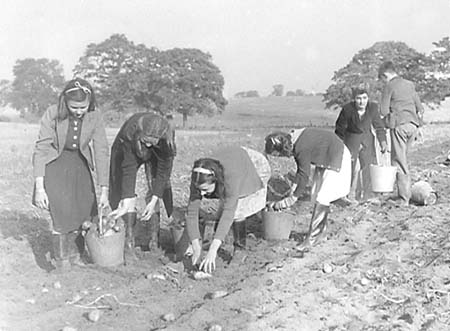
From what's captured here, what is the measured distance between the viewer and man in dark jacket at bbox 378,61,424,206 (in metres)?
6.39

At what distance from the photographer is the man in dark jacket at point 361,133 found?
6387mm

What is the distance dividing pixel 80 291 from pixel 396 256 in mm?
2296

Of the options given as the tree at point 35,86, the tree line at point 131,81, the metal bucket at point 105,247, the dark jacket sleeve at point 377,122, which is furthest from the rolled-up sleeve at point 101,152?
the tree at point 35,86

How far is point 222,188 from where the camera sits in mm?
4035

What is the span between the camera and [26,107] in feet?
116

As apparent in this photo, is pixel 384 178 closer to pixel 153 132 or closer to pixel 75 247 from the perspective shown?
pixel 153 132

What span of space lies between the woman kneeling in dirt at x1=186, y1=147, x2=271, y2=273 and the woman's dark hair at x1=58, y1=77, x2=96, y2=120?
3.07 feet

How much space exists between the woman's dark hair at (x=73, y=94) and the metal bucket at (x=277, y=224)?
1919 mm

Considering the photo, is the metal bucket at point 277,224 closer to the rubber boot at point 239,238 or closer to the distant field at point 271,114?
the rubber boot at point 239,238

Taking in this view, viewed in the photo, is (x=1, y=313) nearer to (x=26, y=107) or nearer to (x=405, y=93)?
(x=405, y=93)

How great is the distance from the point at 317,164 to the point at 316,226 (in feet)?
1.80

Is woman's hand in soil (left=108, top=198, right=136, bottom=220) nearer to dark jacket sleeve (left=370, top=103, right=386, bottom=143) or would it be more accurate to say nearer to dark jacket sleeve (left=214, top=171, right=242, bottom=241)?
dark jacket sleeve (left=214, top=171, right=242, bottom=241)

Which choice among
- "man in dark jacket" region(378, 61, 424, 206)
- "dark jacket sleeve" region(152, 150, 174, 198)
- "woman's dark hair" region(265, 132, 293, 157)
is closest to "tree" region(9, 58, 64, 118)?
"man in dark jacket" region(378, 61, 424, 206)

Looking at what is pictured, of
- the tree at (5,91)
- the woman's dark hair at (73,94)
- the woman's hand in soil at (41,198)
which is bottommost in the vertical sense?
the woman's hand in soil at (41,198)
